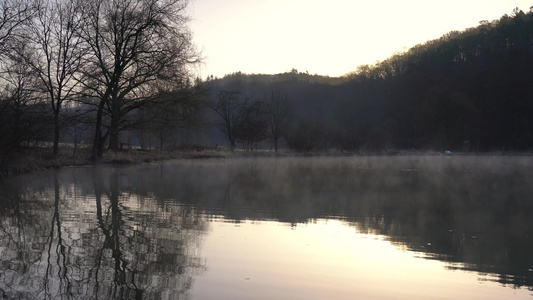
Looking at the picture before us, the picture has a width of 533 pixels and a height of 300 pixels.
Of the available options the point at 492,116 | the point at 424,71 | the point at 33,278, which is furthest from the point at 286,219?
the point at 424,71

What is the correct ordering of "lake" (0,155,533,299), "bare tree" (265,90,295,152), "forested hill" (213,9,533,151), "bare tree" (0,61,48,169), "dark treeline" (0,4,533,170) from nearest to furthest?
1. "lake" (0,155,533,299)
2. "bare tree" (0,61,48,169)
3. "dark treeline" (0,4,533,170)
4. "bare tree" (265,90,295,152)
5. "forested hill" (213,9,533,151)

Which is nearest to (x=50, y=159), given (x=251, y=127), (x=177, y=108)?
(x=177, y=108)

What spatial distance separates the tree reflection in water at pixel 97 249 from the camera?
442 cm

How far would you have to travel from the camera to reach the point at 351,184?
16703 mm

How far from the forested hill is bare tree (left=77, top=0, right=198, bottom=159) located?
101 feet

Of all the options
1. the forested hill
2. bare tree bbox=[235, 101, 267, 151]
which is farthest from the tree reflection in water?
bare tree bbox=[235, 101, 267, 151]

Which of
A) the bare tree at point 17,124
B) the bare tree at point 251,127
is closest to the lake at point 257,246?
the bare tree at point 17,124

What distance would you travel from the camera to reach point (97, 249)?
592cm

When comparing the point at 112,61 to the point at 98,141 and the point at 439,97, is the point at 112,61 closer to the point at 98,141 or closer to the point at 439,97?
the point at 98,141

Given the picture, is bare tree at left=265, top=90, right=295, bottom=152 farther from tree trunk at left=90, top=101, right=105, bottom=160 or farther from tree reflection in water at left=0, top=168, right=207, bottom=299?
tree reflection in water at left=0, top=168, right=207, bottom=299

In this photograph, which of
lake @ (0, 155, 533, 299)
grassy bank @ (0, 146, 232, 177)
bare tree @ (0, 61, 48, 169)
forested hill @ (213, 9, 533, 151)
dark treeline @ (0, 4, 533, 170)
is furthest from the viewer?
forested hill @ (213, 9, 533, 151)

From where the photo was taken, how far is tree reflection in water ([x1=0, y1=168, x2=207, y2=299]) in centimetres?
442

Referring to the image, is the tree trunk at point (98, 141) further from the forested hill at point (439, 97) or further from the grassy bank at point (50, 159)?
the forested hill at point (439, 97)

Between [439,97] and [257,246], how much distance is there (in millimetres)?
71772
